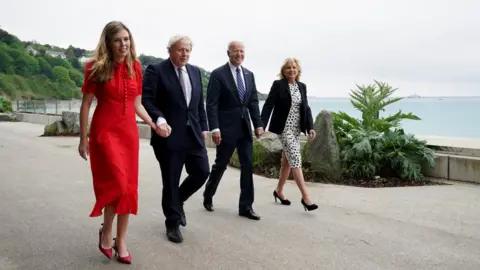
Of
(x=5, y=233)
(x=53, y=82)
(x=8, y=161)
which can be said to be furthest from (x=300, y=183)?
(x=53, y=82)

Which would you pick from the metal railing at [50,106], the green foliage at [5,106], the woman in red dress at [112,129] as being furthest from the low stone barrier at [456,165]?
the green foliage at [5,106]

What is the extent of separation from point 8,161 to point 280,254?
759 cm

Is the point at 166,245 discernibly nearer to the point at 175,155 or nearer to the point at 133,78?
the point at 175,155

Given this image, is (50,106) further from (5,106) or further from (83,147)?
(83,147)

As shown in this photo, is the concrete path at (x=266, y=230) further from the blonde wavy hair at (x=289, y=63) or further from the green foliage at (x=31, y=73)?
the green foliage at (x=31, y=73)

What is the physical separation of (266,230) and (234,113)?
1.33 metres

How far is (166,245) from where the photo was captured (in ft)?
13.5

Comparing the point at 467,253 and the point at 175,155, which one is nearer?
the point at 467,253

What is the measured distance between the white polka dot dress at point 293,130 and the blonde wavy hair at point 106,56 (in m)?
2.44

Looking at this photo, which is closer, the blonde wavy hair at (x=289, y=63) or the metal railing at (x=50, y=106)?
the blonde wavy hair at (x=289, y=63)

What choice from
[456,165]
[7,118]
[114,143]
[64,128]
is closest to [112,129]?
[114,143]

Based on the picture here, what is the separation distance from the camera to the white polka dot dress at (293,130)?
5.61 m

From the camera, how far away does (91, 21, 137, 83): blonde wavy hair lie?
139 inches

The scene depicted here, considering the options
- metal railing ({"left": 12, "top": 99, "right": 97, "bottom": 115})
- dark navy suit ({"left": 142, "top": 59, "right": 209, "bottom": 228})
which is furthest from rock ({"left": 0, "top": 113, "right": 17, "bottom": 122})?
dark navy suit ({"left": 142, "top": 59, "right": 209, "bottom": 228})
